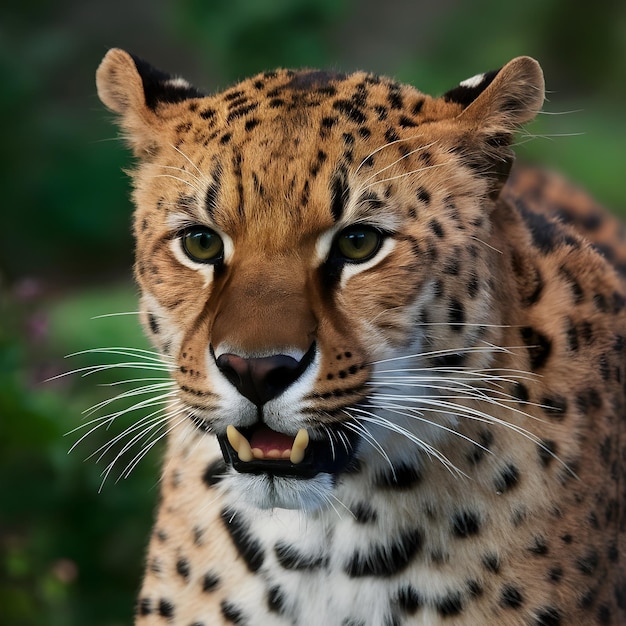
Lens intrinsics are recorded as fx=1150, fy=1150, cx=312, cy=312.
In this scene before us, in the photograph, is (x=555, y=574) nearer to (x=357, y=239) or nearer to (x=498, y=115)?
(x=357, y=239)

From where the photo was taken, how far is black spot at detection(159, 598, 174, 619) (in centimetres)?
362

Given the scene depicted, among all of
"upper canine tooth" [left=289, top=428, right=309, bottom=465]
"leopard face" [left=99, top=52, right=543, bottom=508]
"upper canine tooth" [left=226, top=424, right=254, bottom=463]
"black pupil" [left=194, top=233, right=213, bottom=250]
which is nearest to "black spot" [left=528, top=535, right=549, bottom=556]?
"leopard face" [left=99, top=52, right=543, bottom=508]

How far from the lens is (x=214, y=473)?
365cm

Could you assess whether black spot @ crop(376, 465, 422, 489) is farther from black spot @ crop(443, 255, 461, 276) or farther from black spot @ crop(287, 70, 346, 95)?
black spot @ crop(287, 70, 346, 95)

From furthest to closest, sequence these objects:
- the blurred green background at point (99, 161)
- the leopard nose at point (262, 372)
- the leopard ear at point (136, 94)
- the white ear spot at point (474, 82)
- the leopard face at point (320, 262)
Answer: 1. the blurred green background at point (99, 161)
2. the leopard ear at point (136, 94)
3. the white ear spot at point (474, 82)
4. the leopard face at point (320, 262)
5. the leopard nose at point (262, 372)

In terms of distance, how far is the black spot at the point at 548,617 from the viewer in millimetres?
3348

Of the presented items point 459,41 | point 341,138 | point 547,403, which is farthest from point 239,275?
point 459,41

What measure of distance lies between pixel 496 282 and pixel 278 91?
33.8 inches

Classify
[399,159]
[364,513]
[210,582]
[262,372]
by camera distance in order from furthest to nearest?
1. [210,582]
2. [364,513]
3. [399,159]
4. [262,372]

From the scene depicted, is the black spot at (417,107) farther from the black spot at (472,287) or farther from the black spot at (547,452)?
the black spot at (547,452)

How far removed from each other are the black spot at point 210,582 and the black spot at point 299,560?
0.22 m

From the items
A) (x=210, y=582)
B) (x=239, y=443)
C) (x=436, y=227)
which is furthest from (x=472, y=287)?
(x=210, y=582)

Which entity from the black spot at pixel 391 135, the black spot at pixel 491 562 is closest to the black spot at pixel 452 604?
the black spot at pixel 491 562

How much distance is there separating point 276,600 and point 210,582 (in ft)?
0.73
